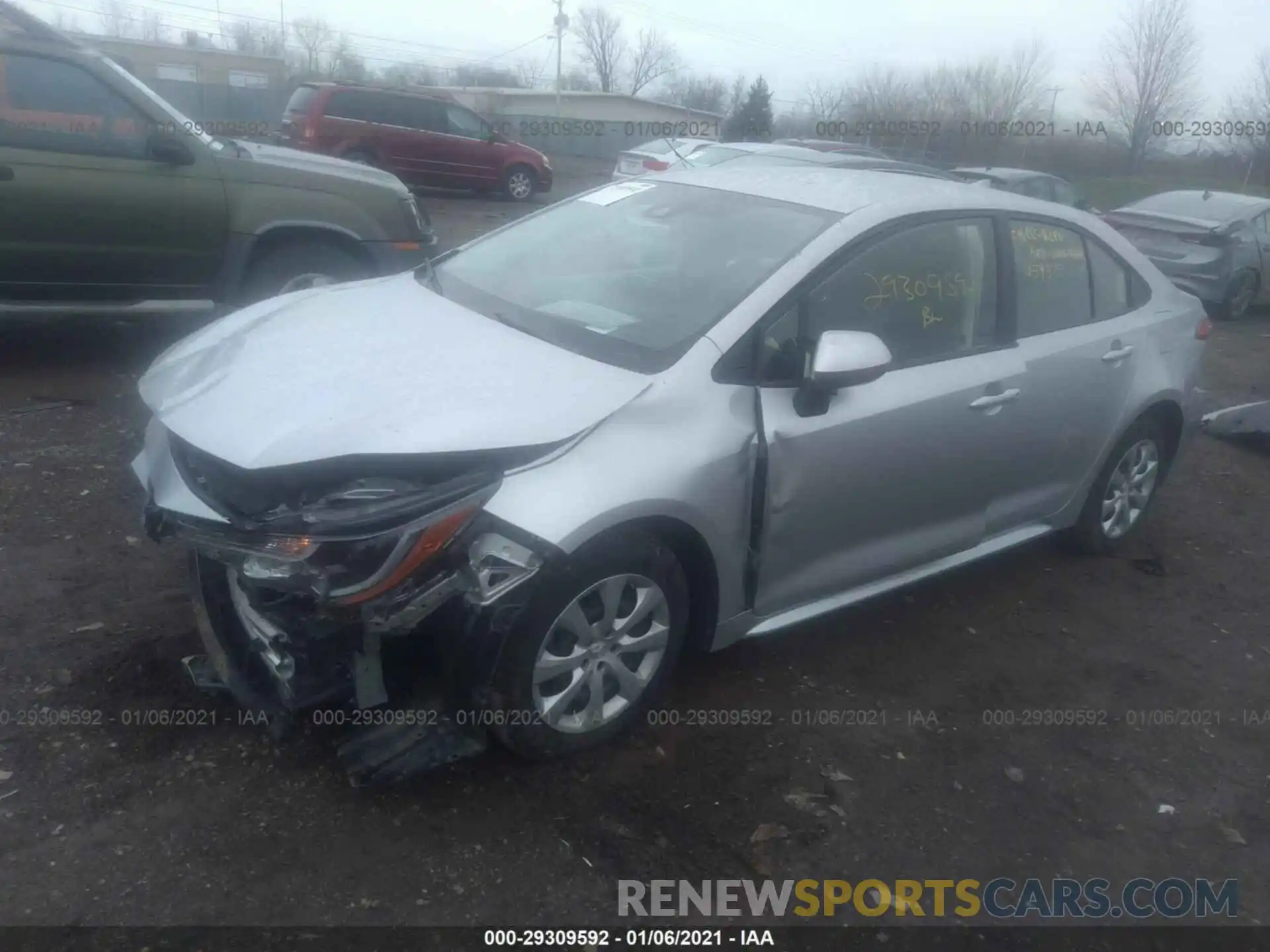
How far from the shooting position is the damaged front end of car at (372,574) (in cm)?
278

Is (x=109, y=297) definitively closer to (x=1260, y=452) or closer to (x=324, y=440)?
(x=324, y=440)

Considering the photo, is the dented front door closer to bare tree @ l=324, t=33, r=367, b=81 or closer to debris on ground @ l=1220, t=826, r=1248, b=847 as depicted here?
debris on ground @ l=1220, t=826, r=1248, b=847

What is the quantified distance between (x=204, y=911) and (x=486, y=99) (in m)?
59.0

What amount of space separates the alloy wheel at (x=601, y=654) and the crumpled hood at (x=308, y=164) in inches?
186

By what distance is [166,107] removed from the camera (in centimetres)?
653

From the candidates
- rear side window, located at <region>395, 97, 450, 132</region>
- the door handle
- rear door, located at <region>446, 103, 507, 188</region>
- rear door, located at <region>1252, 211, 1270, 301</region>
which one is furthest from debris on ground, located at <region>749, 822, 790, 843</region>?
rear door, located at <region>446, 103, 507, 188</region>

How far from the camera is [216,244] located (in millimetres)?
6613

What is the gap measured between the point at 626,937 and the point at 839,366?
68.8 inches

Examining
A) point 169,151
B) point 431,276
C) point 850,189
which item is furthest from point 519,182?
point 850,189

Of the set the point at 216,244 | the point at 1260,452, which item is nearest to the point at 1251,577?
the point at 1260,452

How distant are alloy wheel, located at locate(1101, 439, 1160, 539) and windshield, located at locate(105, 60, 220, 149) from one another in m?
5.56

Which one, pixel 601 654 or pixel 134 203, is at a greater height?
pixel 134 203

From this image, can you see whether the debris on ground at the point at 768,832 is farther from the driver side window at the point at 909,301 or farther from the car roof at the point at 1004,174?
the car roof at the point at 1004,174

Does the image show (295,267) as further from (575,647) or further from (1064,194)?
(1064,194)
